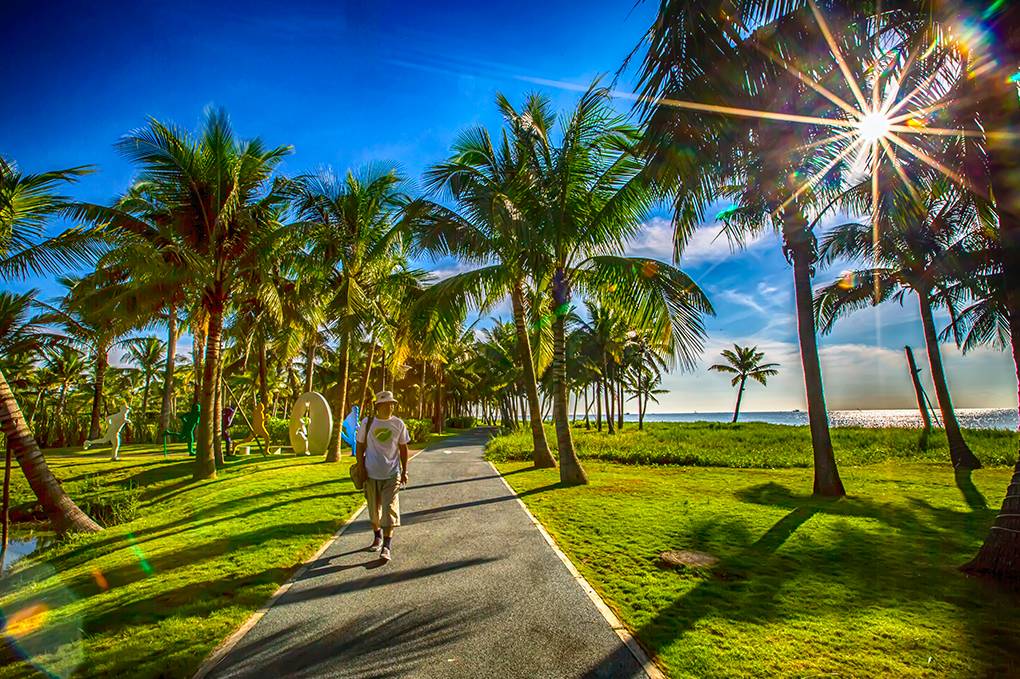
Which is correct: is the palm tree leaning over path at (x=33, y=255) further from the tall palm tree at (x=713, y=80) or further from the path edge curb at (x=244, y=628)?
the tall palm tree at (x=713, y=80)

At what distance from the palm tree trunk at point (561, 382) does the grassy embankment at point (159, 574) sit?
15.7 ft

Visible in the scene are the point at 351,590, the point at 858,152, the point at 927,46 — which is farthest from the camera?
the point at 858,152

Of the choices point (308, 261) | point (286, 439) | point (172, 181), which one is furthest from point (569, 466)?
point (286, 439)

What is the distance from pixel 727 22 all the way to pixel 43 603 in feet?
29.9

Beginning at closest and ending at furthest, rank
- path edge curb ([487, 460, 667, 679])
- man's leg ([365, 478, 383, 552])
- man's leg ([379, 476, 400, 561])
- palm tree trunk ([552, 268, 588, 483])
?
path edge curb ([487, 460, 667, 679])
man's leg ([379, 476, 400, 561])
man's leg ([365, 478, 383, 552])
palm tree trunk ([552, 268, 588, 483])

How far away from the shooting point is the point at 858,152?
905 centimetres

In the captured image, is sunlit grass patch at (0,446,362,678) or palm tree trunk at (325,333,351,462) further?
palm tree trunk at (325,333,351,462)

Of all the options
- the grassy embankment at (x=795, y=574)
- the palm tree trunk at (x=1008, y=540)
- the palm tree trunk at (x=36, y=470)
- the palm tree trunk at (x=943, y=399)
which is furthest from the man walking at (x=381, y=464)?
the palm tree trunk at (x=943, y=399)

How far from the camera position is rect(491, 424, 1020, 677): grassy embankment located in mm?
3223

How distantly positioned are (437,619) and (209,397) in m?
11.2

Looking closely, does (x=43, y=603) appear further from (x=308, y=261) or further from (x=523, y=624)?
(x=308, y=261)

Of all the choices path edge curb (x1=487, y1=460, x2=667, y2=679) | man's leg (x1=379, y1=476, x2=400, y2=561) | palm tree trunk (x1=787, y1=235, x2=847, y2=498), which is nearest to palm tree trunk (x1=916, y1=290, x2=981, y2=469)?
palm tree trunk (x1=787, y1=235, x2=847, y2=498)

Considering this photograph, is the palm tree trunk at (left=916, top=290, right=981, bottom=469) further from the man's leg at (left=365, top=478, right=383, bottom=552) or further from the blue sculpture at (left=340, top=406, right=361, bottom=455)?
the blue sculpture at (left=340, top=406, right=361, bottom=455)

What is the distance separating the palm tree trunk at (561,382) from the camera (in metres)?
10.6
